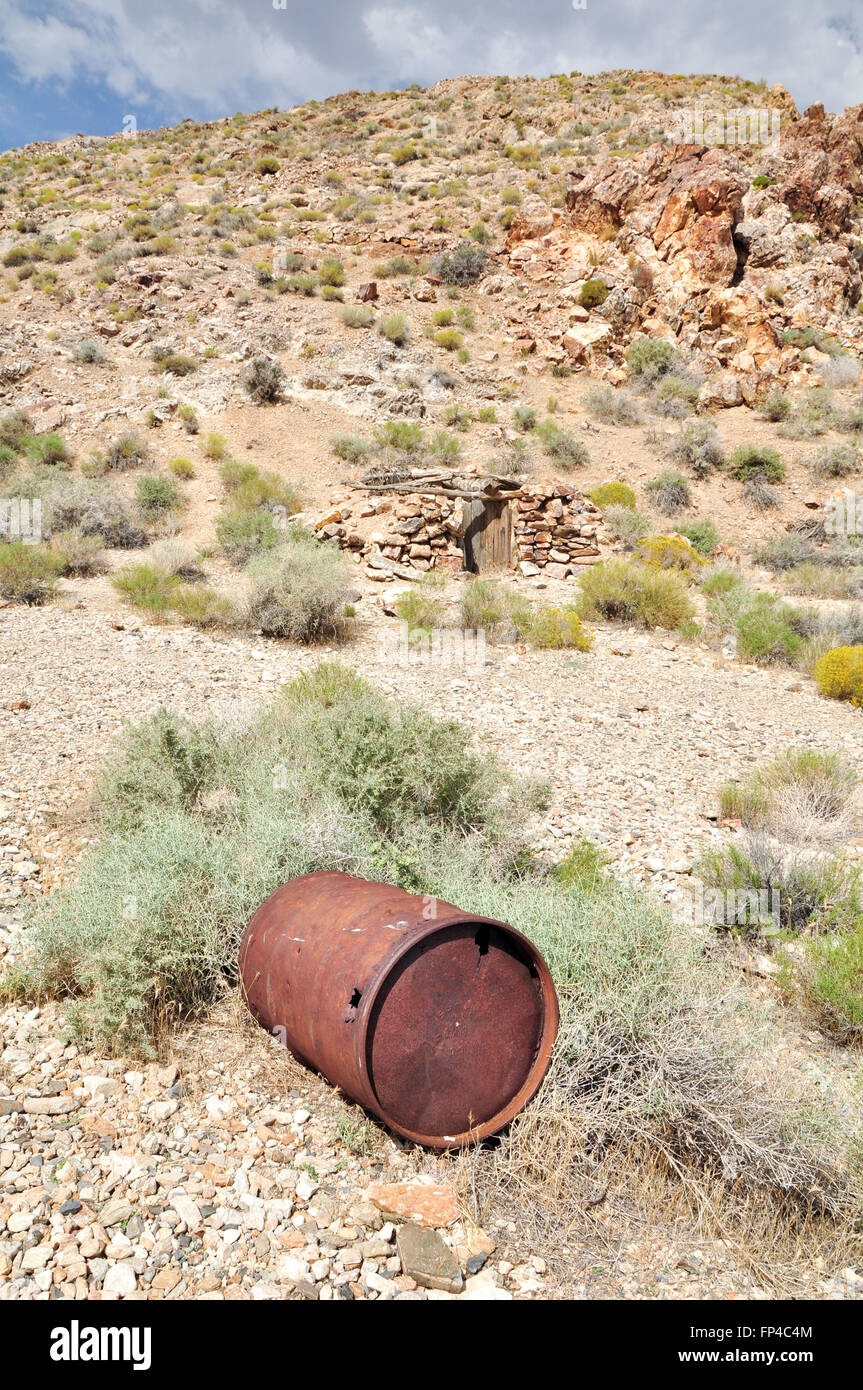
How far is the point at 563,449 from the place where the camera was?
664 inches

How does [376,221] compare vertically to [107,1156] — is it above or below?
above

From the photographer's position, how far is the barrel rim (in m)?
2.33

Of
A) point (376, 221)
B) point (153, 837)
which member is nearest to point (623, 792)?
point (153, 837)

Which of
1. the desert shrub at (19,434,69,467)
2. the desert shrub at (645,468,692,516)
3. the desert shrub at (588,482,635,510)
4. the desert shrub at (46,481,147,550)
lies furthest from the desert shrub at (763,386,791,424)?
the desert shrub at (19,434,69,467)

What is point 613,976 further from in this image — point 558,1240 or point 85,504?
point 85,504

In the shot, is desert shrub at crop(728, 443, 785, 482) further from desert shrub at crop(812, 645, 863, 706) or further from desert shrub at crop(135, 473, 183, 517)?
desert shrub at crop(135, 473, 183, 517)

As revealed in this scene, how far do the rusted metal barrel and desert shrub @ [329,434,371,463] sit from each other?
14930 millimetres

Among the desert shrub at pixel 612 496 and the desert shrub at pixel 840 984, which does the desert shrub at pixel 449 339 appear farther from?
the desert shrub at pixel 840 984

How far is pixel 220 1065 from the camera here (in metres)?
2.92

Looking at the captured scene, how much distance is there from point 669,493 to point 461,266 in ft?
40.1

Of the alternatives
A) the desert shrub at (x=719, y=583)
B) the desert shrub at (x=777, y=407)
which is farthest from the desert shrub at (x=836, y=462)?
the desert shrub at (x=719, y=583)

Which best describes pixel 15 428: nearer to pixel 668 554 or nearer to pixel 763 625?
pixel 668 554

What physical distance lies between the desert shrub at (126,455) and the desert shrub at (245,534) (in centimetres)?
451

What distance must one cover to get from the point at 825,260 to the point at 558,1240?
82.1ft
